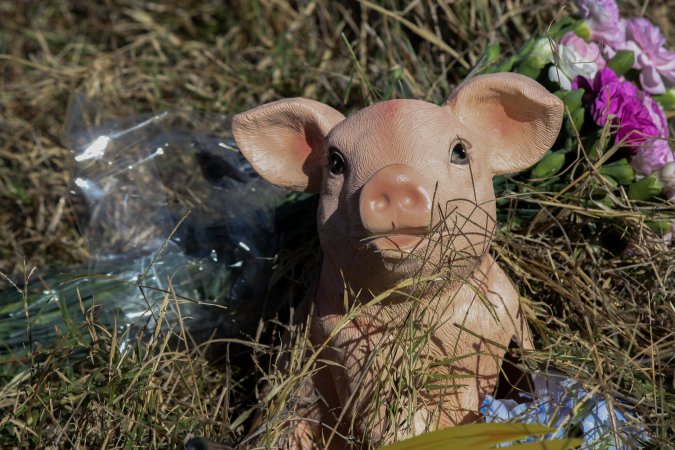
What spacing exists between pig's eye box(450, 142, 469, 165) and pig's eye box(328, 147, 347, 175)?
0.58 ft

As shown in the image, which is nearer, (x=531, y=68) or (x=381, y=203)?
(x=381, y=203)

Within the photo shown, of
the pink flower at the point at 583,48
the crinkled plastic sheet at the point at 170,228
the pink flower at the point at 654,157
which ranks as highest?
the pink flower at the point at 583,48

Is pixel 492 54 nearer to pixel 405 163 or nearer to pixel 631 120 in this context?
pixel 631 120

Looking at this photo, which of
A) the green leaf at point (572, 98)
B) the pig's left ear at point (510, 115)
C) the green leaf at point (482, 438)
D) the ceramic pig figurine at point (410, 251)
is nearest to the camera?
the green leaf at point (482, 438)

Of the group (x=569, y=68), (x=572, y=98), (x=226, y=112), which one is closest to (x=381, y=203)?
(x=572, y=98)

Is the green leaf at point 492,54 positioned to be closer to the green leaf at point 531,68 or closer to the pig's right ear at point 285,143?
the green leaf at point 531,68

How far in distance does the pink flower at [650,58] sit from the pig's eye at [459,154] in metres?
0.67

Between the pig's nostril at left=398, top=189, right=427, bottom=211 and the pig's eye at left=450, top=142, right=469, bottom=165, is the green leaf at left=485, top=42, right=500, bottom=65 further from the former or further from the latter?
the pig's nostril at left=398, top=189, right=427, bottom=211

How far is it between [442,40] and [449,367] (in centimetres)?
123

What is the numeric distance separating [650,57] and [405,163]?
2.80ft

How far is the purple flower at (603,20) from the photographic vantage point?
172cm

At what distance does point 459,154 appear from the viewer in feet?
4.17

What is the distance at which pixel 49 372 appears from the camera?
4.46ft

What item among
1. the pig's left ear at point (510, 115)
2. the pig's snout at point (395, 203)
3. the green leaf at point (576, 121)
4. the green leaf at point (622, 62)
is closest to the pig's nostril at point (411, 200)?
the pig's snout at point (395, 203)
